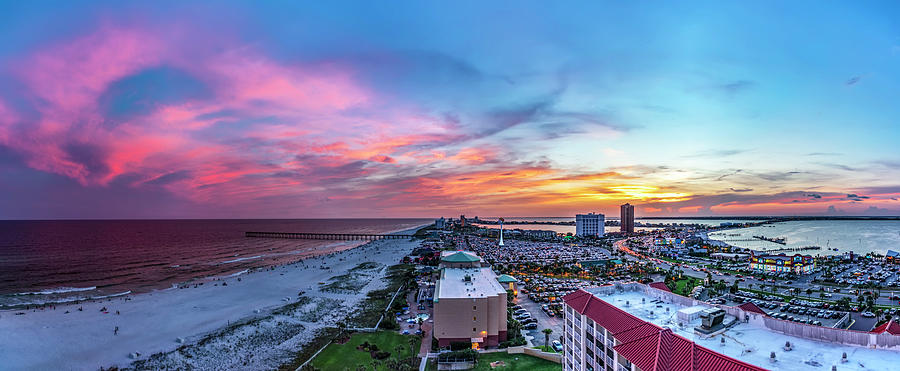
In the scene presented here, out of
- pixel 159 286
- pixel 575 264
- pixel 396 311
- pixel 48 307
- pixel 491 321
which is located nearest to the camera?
pixel 491 321

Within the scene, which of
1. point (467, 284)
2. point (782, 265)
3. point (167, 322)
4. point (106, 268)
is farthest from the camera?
point (106, 268)

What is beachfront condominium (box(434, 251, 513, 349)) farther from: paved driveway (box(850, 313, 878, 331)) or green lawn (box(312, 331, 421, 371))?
paved driveway (box(850, 313, 878, 331))

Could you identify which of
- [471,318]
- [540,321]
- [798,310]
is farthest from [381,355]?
Result: [798,310]

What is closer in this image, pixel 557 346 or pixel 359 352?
pixel 557 346

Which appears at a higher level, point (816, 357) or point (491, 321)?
point (816, 357)

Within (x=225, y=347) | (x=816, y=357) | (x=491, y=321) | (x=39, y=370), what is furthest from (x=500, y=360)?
(x=39, y=370)

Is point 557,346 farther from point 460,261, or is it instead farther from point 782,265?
point 782,265

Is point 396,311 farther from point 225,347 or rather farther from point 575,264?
point 575,264
